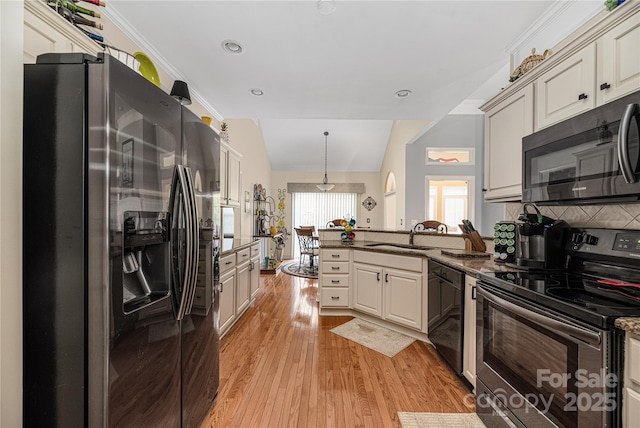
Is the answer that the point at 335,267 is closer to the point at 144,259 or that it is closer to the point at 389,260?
the point at 389,260

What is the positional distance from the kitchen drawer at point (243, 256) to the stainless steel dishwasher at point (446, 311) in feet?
6.85

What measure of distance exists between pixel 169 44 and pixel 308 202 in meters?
6.39

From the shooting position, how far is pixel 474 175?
16.7 ft

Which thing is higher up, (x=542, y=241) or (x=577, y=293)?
(x=542, y=241)

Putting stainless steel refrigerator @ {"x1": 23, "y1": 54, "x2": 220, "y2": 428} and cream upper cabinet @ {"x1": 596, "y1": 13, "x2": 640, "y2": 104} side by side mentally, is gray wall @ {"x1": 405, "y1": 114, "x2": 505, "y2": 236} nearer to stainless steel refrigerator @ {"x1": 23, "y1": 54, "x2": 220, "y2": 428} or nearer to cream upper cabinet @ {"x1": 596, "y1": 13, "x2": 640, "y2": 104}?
cream upper cabinet @ {"x1": 596, "y1": 13, "x2": 640, "y2": 104}

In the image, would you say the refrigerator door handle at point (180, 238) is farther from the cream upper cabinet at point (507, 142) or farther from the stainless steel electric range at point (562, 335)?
the cream upper cabinet at point (507, 142)

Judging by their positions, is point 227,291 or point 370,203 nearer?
point 227,291

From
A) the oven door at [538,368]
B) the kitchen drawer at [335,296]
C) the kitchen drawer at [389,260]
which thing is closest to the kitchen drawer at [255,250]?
the kitchen drawer at [335,296]

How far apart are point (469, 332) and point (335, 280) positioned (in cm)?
169

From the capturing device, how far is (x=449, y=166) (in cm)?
512

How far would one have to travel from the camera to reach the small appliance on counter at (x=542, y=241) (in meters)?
1.53

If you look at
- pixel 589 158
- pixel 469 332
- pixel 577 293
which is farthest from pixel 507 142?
pixel 469 332

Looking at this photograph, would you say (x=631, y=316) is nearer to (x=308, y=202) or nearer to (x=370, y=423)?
(x=370, y=423)

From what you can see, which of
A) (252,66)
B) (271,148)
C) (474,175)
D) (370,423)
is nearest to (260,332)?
(370,423)
